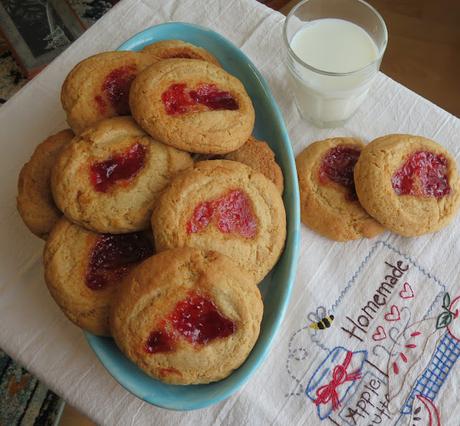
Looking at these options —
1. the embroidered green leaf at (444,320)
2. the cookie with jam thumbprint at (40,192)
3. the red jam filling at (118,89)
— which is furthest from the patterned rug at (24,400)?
the embroidered green leaf at (444,320)

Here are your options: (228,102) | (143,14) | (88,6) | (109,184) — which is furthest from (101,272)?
(88,6)

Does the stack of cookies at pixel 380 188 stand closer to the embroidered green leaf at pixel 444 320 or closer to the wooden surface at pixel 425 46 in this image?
the embroidered green leaf at pixel 444 320

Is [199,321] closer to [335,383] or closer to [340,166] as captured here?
[335,383]

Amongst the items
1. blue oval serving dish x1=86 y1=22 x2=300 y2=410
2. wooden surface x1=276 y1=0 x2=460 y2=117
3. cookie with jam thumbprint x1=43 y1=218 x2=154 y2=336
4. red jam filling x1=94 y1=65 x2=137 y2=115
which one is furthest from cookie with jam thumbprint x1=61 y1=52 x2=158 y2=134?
wooden surface x1=276 y1=0 x2=460 y2=117

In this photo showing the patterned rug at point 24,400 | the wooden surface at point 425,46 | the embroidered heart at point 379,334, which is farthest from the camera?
the wooden surface at point 425,46

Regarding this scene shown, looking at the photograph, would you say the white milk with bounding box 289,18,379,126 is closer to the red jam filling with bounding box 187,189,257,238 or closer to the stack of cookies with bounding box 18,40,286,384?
the stack of cookies with bounding box 18,40,286,384

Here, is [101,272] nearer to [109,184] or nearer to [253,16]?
[109,184]
